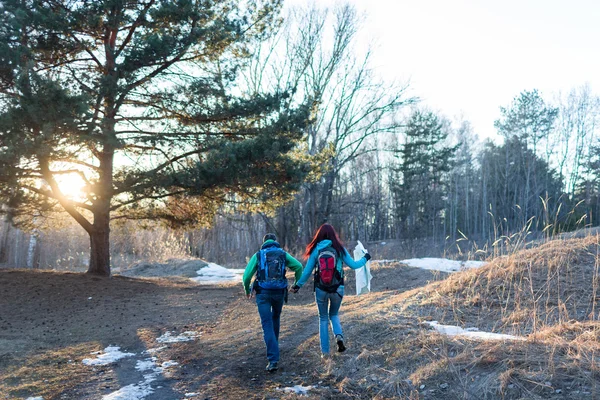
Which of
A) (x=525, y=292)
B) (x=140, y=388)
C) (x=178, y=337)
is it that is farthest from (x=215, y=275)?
(x=525, y=292)

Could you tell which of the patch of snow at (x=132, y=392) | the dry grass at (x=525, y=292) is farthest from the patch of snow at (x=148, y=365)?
the dry grass at (x=525, y=292)

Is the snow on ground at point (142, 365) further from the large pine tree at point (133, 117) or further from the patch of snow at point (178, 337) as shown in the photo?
the large pine tree at point (133, 117)

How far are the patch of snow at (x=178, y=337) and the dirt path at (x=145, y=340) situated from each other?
0.12 meters

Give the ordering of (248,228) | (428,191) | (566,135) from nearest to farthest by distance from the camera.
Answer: (248,228) < (566,135) < (428,191)

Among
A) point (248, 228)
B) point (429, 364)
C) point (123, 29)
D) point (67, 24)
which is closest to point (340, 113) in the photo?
point (248, 228)

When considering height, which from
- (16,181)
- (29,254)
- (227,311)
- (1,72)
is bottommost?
(227,311)

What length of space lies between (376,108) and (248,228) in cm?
1145

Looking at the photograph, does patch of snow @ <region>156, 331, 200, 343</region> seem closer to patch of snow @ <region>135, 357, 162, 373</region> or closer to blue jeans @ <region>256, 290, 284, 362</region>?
patch of snow @ <region>135, 357, 162, 373</region>

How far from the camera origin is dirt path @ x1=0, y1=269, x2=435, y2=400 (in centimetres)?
600

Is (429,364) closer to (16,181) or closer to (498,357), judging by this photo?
(498,357)

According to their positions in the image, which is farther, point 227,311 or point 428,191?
point 428,191

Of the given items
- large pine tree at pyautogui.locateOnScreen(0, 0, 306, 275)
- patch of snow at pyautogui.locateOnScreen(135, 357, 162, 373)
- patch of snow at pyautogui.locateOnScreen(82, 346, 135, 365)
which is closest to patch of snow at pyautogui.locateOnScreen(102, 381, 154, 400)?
patch of snow at pyautogui.locateOnScreen(135, 357, 162, 373)

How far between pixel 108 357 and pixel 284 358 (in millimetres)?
2857

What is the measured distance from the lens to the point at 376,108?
29.5 metres
